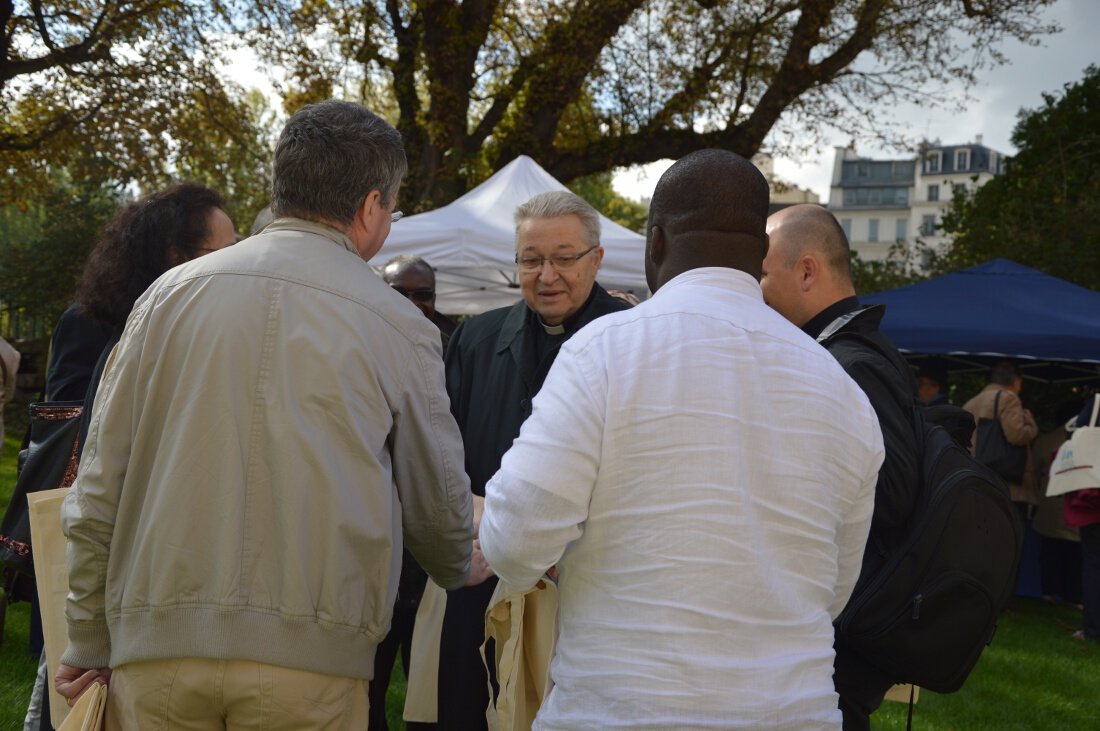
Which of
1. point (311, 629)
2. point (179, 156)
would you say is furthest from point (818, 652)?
point (179, 156)

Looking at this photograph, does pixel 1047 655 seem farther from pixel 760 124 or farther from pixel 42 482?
pixel 760 124

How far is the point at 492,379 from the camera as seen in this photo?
144 inches

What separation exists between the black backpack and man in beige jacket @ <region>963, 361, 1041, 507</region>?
7.11 m

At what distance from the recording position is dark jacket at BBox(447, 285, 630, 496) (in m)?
3.55

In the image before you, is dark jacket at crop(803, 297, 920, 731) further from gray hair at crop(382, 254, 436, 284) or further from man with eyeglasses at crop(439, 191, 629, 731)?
gray hair at crop(382, 254, 436, 284)

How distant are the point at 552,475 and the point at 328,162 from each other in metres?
0.85

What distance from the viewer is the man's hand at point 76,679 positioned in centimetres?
213

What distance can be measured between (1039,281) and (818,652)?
953cm

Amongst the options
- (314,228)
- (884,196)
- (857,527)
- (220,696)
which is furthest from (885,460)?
(884,196)

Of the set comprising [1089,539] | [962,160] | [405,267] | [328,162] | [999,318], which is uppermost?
[962,160]

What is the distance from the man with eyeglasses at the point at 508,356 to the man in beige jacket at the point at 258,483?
127 cm

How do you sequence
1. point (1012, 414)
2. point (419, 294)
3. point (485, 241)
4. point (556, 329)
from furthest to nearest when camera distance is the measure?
point (1012, 414), point (485, 241), point (419, 294), point (556, 329)

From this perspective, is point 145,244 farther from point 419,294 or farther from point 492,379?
point 419,294

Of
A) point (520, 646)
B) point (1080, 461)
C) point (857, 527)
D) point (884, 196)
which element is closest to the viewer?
point (857, 527)
